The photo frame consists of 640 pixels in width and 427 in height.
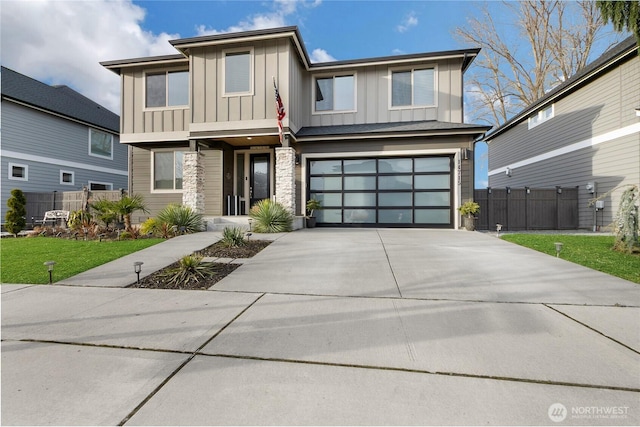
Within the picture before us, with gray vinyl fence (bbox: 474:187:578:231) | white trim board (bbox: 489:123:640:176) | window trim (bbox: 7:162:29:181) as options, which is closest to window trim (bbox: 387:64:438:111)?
gray vinyl fence (bbox: 474:187:578:231)

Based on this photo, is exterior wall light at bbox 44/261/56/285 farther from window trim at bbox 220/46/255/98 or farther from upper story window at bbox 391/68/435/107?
upper story window at bbox 391/68/435/107

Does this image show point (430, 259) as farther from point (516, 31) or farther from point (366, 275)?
point (516, 31)

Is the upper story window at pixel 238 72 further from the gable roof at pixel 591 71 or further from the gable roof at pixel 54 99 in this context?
the gable roof at pixel 591 71

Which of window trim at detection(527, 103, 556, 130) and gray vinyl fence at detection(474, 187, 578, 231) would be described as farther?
Answer: window trim at detection(527, 103, 556, 130)

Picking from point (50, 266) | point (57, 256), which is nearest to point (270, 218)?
point (57, 256)

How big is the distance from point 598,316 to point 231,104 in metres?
9.84

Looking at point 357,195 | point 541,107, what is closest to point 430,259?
point 357,195

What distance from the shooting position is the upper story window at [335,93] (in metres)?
11.0

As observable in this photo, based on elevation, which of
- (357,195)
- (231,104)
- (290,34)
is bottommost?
(357,195)

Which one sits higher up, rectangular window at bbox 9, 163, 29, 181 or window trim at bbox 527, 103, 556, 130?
window trim at bbox 527, 103, 556, 130

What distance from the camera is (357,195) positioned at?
10609mm

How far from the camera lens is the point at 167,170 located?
1147cm

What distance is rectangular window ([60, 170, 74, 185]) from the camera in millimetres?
14960

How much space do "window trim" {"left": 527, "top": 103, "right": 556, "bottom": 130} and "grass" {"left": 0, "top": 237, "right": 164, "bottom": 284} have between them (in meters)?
15.8
